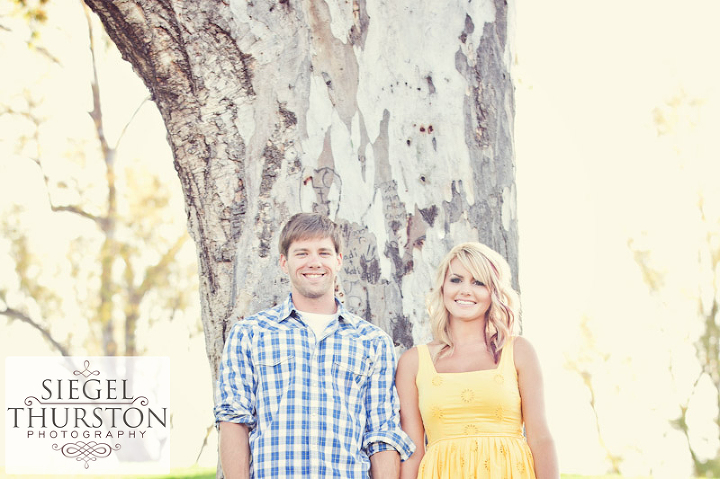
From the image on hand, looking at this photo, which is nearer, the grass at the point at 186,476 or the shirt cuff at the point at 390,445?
the shirt cuff at the point at 390,445

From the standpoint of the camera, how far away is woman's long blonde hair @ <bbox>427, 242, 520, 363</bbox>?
2.84 metres

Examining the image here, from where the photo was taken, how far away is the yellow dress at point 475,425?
2.73 metres

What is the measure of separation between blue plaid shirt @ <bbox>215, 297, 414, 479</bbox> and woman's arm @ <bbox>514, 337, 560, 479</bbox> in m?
0.42

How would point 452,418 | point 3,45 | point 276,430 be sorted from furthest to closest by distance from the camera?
point 3,45 < point 452,418 < point 276,430

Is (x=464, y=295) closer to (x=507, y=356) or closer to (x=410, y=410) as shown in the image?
(x=507, y=356)

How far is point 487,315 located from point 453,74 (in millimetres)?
1092

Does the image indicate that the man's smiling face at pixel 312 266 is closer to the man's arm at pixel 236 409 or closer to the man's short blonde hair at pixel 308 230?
the man's short blonde hair at pixel 308 230

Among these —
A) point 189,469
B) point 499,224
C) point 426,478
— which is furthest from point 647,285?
point 426,478

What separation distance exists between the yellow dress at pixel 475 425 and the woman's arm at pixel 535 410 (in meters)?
0.02

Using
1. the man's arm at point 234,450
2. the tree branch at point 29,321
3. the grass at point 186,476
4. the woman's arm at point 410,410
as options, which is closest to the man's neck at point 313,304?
the woman's arm at point 410,410

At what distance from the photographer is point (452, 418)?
110 inches

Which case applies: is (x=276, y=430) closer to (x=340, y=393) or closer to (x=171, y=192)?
(x=340, y=393)

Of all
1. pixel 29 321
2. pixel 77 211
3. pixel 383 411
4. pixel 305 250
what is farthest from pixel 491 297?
pixel 29 321

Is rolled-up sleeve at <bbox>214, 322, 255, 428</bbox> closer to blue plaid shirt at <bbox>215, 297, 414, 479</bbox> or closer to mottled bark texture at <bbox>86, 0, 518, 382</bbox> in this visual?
blue plaid shirt at <bbox>215, 297, 414, 479</bbox>
